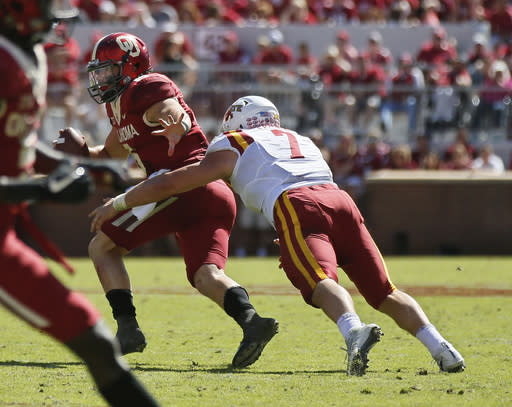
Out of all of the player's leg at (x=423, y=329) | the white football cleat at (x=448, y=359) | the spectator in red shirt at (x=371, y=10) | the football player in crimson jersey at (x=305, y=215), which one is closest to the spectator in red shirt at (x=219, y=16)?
the spectator in red shirt at (x=371, y=10)

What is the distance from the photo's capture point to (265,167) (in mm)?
5664

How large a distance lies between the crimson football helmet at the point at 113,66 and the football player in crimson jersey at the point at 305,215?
58cm

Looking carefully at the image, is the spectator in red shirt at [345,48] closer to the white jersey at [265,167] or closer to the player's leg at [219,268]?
the player's leg at [219,268]

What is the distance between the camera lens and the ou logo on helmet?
6266 mm

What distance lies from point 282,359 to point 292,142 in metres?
1.30

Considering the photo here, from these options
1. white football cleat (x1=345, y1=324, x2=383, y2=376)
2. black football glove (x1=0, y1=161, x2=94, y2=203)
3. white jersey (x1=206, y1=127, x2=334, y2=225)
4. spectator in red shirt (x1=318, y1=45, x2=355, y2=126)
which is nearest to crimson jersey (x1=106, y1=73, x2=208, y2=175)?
white jersey (x1=206, y1=127, x2=334, y2=225)

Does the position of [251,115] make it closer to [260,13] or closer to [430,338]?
[430,338]

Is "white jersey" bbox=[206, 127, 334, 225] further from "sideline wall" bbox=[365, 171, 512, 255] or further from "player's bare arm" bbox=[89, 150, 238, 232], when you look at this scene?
"sideline wall" bbox=[365, 171, 512, 255]

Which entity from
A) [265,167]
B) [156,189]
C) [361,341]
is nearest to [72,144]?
[156,189]

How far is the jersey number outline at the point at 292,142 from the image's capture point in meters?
5.75

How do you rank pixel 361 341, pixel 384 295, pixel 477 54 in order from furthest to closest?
pixel 477 54
pixel 384 295
pixel 361 341

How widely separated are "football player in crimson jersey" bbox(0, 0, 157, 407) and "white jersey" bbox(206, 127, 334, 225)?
1910 mm

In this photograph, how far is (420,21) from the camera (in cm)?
1680

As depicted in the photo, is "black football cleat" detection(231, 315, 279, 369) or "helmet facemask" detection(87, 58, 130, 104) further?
"helmet facemask" detection(87, 58, 130, 104)
